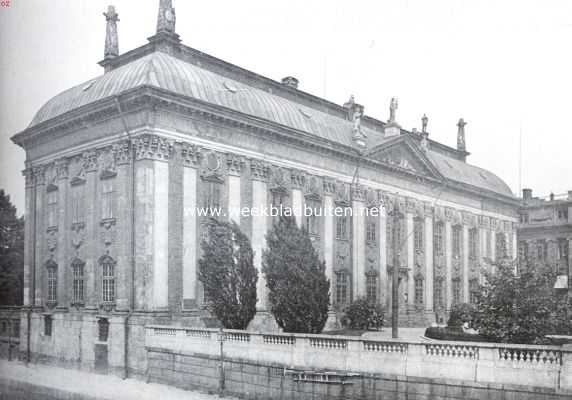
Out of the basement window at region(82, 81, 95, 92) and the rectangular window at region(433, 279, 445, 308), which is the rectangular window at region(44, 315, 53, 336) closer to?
the basement window at region(82, 81, 95, 92)

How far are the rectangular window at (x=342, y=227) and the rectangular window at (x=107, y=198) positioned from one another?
1414 centimetres

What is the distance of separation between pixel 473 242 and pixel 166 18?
103 ft

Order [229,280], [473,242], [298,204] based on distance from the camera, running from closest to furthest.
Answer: [229,280] → [298,204] → [473,242]

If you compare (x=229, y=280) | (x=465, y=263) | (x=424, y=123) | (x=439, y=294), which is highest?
(x=424, y=123)

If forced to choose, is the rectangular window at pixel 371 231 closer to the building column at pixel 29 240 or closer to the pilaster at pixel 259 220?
the pilaster at pixel 259 220

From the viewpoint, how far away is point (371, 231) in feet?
139

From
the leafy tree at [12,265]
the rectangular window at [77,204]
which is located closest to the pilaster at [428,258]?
the rectangular window at [77,204]

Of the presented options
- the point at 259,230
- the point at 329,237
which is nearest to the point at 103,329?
the point at 259,230

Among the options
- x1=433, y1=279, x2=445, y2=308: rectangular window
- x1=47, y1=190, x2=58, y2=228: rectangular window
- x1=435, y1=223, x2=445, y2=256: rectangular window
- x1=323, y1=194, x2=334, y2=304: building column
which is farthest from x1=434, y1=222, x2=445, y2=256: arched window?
x1=47, y1=190, x2=58, y2=228: rectangular window

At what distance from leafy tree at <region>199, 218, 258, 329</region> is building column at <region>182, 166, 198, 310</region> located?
10.2 feet

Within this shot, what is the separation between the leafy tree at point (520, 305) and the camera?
23.0m

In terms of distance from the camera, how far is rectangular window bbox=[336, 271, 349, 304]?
3856 cm

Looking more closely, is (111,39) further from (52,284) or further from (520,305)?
(520,305)

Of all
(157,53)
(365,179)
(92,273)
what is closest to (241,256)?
(92,273)
